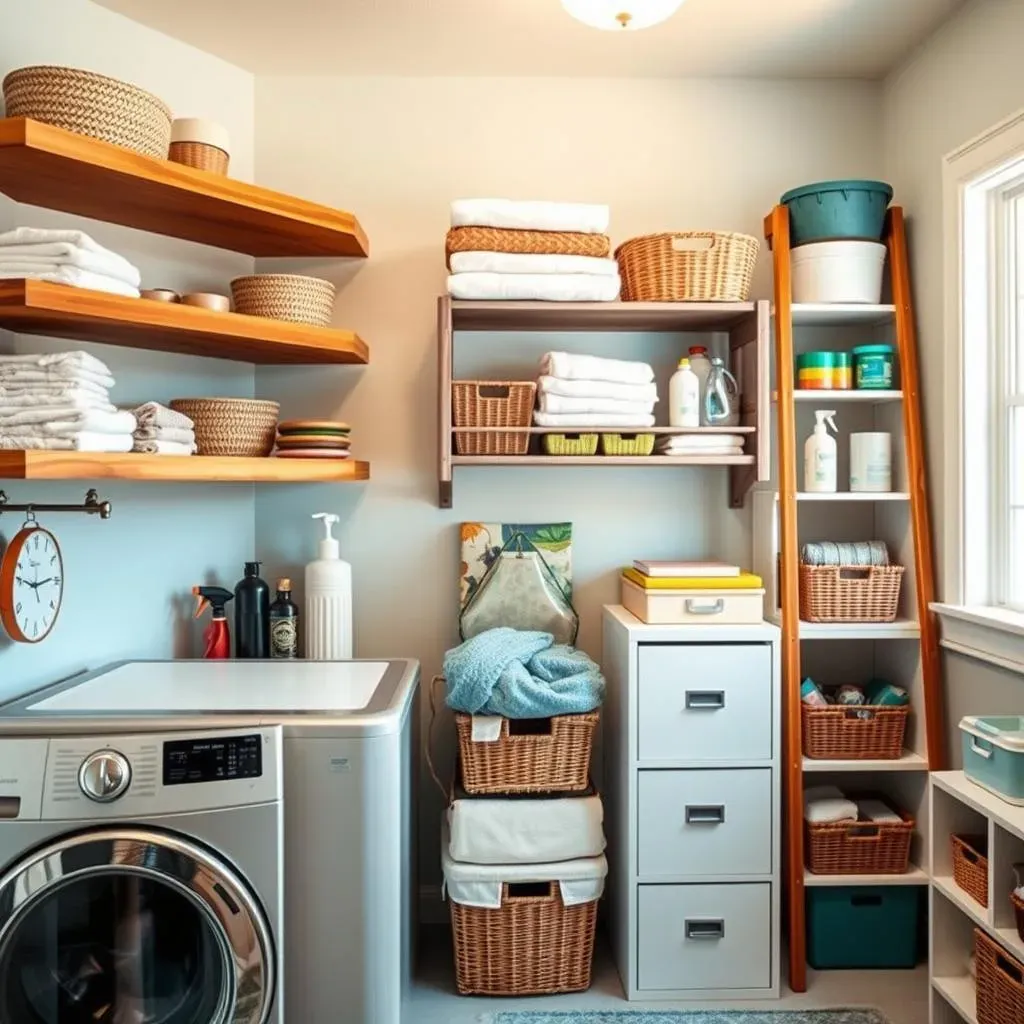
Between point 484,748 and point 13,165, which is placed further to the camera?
point 484,748

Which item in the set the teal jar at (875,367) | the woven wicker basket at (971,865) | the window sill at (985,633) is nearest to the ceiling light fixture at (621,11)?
the teal jar at (875,367)

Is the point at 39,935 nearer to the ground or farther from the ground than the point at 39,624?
nearer to the ground

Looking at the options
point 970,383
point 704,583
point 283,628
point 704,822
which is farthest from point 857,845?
point 283,628

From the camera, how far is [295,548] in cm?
269

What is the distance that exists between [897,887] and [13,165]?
9.14ft

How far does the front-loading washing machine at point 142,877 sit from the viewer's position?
1645 mm

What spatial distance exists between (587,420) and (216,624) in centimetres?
115

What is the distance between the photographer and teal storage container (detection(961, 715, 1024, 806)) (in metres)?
1.78

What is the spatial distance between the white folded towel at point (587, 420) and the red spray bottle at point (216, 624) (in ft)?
3.25

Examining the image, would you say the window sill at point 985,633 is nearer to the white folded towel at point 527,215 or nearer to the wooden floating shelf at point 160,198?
the white folded towel at point 527,215

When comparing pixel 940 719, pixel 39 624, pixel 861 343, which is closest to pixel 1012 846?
pixel 940 719

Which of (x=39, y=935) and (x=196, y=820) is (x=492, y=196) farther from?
(x=39, y=935)

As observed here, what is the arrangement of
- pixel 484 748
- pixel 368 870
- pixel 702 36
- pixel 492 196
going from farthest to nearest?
pixel 492 196, pixel 702 36, pixel 484 748, pixel 368 870

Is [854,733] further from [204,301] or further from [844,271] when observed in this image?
[204,301]
